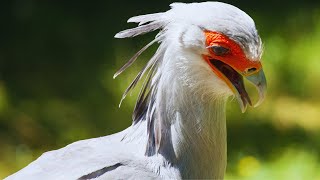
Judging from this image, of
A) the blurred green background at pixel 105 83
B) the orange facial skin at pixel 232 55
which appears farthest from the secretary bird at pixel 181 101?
the blurred green background at pixel 105 83

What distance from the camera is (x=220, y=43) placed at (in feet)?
6.89

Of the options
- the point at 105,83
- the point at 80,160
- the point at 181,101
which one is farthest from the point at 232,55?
the point at 105,83

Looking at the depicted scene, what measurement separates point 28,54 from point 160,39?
2.50 m

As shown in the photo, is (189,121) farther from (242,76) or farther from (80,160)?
(80,160)

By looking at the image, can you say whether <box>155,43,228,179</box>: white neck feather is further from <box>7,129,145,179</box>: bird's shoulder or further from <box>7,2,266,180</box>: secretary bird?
<box>7,129,145,179</box>: bird's shoulder

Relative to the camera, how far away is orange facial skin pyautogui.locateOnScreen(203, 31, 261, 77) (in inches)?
82.7

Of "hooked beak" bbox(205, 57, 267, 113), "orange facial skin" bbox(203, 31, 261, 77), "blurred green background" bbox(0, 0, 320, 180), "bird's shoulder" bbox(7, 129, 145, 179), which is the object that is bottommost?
"blurred green background" bbox(0, 0, 320, 180)

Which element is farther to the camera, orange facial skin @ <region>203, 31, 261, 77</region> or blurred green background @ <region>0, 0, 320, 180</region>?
blurred green background @ <region>0, 0, 320, 180</region>

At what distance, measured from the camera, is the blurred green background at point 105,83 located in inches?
147

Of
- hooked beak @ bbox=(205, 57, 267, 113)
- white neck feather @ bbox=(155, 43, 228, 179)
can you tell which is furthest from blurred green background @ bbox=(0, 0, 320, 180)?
hooked beak @ bbox=(205, 57, 267, 113)

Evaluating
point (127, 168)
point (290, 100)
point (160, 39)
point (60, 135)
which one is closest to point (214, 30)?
point (160, 39)

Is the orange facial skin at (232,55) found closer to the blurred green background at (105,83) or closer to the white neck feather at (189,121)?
the white neck feather at (189,121)

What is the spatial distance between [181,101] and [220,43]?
0.24 metres

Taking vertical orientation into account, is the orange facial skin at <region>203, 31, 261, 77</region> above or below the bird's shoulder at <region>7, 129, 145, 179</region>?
above
